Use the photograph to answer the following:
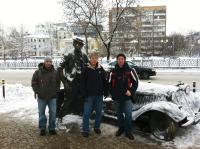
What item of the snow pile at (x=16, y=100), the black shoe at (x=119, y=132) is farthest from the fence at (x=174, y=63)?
the black shoe at (x=119, y=132)

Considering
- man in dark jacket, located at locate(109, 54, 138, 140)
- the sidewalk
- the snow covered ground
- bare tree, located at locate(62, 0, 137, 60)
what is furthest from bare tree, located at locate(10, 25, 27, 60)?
man in dark jacket, located at locate(109, 54, 138, 140)

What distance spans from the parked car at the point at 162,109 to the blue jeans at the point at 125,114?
195 mm

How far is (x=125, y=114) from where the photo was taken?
6473mm

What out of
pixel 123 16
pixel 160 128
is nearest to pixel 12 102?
pixel 160 128

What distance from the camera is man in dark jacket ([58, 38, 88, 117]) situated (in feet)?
23.0

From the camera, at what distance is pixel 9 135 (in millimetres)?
6934

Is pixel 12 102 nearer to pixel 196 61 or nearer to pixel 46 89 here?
pixel 46 89

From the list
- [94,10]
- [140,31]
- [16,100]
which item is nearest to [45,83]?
[16,100]

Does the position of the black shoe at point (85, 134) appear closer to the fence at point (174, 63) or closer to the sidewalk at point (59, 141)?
the sidewalk at point (59, 141)

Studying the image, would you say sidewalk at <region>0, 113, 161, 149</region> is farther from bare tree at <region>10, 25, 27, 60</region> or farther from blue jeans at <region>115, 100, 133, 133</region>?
bare tree at <region>10, 25, 27, 60</region>

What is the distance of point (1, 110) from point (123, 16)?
21.9m

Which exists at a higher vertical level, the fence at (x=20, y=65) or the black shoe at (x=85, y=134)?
the black shoe at (x=85, y=134)

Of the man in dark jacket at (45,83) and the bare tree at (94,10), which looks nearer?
the man in dark jacket at (45,83)

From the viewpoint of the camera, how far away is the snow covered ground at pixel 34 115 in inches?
245
